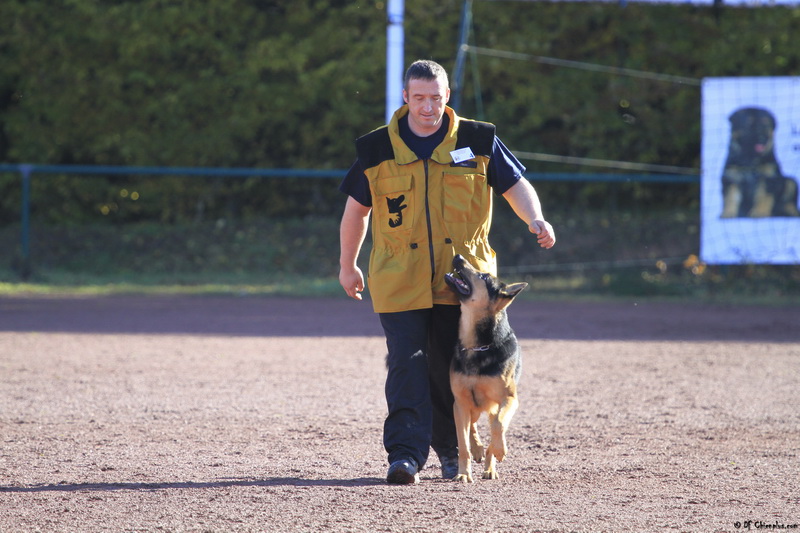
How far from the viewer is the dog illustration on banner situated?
48.5 ft

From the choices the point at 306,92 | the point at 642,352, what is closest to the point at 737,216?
the point at 642,352

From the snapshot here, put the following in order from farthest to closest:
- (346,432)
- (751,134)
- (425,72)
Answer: (751,134), (346,432), (425,72)

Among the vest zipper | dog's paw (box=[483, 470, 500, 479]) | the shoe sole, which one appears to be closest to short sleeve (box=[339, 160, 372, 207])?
the vest zipper

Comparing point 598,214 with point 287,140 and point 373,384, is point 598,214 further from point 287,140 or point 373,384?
point 373,384

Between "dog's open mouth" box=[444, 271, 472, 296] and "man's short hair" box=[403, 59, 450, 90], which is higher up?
"man's short hair" box=[403, 59, 450, 90]

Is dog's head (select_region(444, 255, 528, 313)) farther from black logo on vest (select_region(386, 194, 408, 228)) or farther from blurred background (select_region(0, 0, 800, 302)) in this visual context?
blurred background (select_region(0, 0, 800, 302))

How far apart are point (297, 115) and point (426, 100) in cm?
1308

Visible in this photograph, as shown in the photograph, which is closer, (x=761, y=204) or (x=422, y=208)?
(x=422, y=208)

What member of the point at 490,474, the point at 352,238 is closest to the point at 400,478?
the point at 490,474

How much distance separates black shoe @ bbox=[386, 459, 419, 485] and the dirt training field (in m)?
0.08

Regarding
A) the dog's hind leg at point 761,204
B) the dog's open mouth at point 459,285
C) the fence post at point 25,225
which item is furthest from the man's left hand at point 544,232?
the fence post at point 25,225

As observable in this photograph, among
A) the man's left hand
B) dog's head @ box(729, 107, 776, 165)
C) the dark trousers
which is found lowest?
the dark trousers

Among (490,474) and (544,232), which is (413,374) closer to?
(490,474)

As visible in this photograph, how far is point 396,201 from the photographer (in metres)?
4.73
